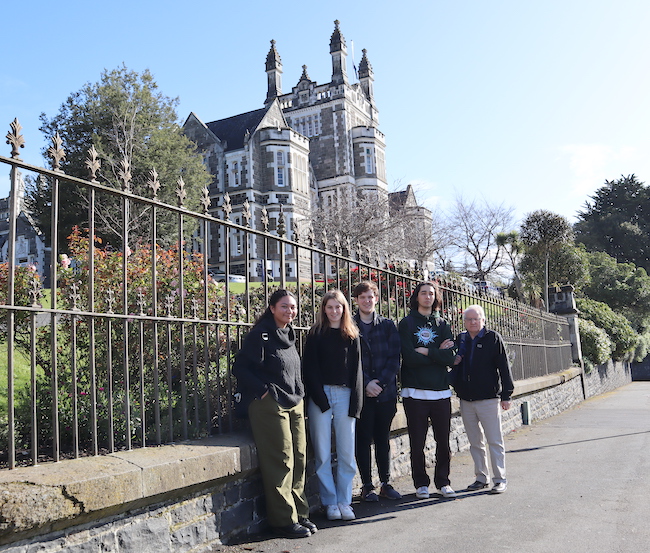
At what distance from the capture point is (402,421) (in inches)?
251

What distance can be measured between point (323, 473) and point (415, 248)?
27.4m

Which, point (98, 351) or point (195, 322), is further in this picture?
point (98, 351)

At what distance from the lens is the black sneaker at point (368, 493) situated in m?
5.38

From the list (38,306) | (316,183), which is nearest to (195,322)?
(38,306)

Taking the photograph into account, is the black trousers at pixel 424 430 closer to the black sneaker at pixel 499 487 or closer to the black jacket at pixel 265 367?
the black sneaker at pixel 499 487

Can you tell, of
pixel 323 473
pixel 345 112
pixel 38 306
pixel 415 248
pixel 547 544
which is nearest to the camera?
pixel 38 306

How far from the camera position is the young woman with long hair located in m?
4.88

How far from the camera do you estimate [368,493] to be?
5.40m

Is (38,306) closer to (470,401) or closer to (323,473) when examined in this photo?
(323,473)

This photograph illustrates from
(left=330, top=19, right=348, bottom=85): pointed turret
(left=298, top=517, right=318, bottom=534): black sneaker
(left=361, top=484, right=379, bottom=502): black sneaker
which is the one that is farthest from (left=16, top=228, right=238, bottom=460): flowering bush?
(left=330, top=19, right=348, bottom=85): pointed turret

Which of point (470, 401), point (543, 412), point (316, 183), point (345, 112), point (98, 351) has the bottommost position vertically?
point (543, 412)

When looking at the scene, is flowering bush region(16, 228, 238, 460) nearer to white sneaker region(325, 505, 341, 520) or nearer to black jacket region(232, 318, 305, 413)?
black jacket region(232, 318, 305, 413)

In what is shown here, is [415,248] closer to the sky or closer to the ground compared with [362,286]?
closer to the sky

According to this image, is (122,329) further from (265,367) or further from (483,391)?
(483,391)
